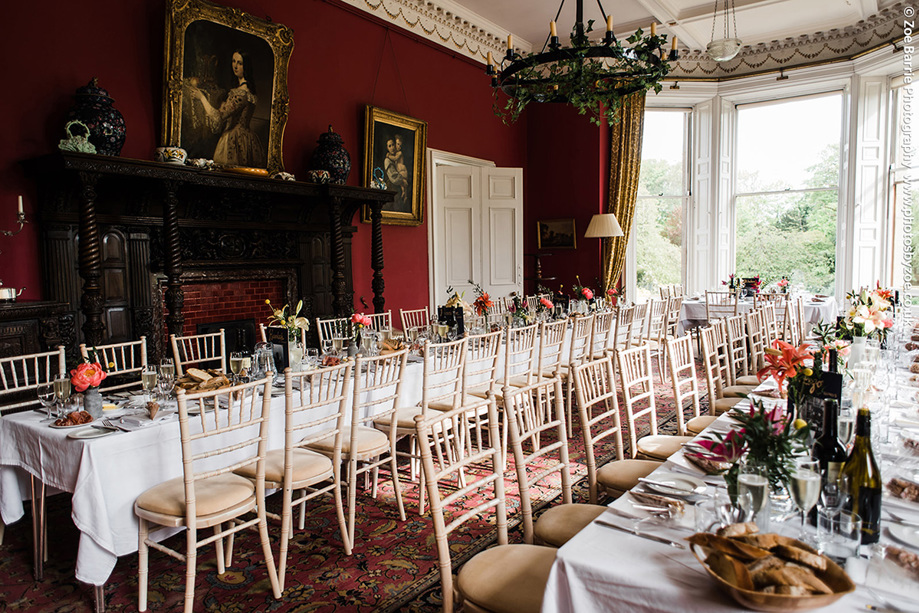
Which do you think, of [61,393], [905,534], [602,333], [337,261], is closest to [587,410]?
[905,534]

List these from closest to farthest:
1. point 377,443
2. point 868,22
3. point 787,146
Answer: point 377,443 → point 868,22 → point 787,146

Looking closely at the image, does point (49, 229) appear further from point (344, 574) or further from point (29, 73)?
point (344, 574)

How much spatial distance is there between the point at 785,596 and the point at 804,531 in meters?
0.41

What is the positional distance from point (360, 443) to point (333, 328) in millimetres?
2283

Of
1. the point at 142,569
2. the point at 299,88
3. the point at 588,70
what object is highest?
the point at 299,88

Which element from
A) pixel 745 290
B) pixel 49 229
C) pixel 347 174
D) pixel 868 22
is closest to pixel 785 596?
pixel 49 229

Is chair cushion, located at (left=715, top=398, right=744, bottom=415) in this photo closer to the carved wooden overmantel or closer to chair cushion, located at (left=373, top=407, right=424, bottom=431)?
chair cushion, located at (left=373, top=407, right=424, bottom=431)

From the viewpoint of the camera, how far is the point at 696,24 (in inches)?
330

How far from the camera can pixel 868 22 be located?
8.09m

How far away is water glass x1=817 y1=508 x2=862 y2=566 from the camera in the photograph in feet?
4.44

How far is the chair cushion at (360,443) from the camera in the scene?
327cm

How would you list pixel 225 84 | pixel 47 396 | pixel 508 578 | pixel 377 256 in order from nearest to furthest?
pixel 508 578, pixel 47 396, pixel 225 84, pixel 377 256

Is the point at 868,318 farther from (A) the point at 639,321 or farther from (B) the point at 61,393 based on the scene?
(B) the point at 61,393

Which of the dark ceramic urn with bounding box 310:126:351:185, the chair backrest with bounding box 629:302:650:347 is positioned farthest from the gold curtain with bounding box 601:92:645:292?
the dark ceramic urn with bounding box 310:126:351:185
